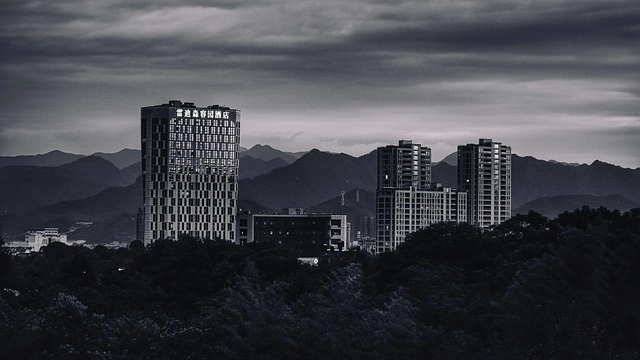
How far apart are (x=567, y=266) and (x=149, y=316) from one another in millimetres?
37037

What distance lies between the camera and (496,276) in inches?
3664

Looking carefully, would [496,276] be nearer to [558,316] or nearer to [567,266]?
[567,266]

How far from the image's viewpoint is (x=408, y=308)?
77.6 meters

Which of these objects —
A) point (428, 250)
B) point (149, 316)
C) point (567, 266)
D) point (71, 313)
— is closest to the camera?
point (567, 266)

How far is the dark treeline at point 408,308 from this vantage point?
71625mm

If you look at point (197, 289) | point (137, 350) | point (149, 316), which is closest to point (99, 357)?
point (137, 350)

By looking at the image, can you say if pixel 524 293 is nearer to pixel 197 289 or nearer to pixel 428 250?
pixel 428 250

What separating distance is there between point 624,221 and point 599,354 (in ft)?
104

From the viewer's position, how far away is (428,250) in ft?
360

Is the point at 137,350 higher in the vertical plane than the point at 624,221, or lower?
lower

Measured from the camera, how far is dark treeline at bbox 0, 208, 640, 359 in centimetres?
7162

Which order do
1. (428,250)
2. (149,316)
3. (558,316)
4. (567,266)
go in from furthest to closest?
(428,250), (149,316), (567,266), (558,316)

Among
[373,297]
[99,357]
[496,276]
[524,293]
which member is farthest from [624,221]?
[99,357]

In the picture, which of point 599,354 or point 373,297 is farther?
point 373,297
